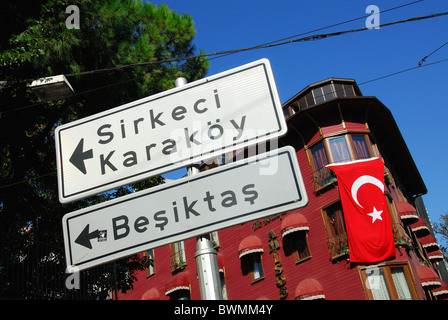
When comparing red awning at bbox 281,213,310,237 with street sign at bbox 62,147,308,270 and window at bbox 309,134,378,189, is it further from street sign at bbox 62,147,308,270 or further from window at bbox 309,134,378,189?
street sign at bbox 62,147,308,270

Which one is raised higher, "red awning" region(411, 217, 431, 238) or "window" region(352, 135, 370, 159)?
"window" region(352, 135, 370, 159)

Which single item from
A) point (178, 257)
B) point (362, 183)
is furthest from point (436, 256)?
point (178, 257)

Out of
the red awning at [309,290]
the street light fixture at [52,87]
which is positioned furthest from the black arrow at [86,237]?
the red awning at [309,290]

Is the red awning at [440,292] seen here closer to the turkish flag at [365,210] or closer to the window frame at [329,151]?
the turkish flag at [365,210]

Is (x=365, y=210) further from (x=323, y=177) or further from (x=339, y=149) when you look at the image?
(x=339, y=149)

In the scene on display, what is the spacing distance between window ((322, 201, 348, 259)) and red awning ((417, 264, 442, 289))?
412cm

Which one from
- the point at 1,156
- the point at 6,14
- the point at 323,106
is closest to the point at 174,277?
the point at 323,106

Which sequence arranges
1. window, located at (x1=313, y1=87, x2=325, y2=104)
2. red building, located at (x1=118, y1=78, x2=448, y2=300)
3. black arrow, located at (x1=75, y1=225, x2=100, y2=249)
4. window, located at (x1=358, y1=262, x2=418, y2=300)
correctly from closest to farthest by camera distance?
black arrow, located at (x1=75, y1=225, x2=100, y2=249) < window, located at (x1=358, y1=262, x2=418, y2=300) < red building, located at (x1=118, y1=78, x2=448, y2=300) < window, located at (x1=313, y1=87, x2=325, y2=104)

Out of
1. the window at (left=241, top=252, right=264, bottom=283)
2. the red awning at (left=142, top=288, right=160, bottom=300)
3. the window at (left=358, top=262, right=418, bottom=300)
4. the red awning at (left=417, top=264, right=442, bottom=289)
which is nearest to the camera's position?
the window at (left=358, top=262, right=418, bottom=300)

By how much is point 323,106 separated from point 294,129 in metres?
1.98

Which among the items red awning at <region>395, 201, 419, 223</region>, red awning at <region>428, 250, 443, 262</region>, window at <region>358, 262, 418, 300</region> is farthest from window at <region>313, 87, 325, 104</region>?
red awning at <region>428, 250, 443, 262</region>

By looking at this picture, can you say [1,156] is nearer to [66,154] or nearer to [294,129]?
[66,154]

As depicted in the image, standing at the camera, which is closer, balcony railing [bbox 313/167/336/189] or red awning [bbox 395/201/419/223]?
balcony railing [bbox 313/167/336/189]

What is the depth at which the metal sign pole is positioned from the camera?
2035 mm
